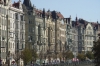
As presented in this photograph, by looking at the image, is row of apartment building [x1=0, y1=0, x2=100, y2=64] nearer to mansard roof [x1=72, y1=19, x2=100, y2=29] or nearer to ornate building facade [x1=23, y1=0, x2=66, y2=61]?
ornate building facade [x1=23, y1=0, x2=66, y2=61]

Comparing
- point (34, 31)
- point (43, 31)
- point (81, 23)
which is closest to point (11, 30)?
point (34, 31)

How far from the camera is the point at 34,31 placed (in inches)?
4267

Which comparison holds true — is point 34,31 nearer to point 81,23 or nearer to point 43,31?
point 43,31

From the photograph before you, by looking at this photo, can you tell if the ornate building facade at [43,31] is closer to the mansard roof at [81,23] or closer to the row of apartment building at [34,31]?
the row of apartment building at [34,31]

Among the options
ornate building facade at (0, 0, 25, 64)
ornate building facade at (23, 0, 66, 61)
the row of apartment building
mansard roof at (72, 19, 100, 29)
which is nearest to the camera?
ornate building facade at (0, 0, 25, 64)

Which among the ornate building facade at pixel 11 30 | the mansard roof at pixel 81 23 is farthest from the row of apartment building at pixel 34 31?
the mansard roof at pixel 81 23

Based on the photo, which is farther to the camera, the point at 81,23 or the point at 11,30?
the point at 81,23

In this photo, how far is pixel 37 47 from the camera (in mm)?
110625

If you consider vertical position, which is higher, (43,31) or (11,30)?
(11,30)

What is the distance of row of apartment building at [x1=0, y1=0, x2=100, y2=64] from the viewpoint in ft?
286

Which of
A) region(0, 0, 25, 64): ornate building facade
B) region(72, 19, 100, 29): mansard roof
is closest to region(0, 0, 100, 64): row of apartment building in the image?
region(0, 0, 25, 64): ornate building facade

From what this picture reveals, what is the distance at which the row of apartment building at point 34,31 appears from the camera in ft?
286

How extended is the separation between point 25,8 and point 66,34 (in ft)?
148

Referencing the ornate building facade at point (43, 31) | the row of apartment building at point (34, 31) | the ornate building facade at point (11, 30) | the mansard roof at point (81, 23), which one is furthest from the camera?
the mansard roof at point (81, 23)
